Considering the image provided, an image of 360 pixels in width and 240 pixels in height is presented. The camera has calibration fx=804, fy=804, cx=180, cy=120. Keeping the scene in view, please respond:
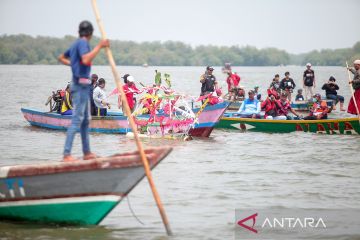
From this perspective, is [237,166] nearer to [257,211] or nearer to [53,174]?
[257,211]

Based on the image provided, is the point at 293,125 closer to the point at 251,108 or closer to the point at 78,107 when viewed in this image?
the point at 251,108

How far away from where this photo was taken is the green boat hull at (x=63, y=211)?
10977 millimetres

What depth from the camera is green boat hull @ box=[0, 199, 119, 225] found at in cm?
1098

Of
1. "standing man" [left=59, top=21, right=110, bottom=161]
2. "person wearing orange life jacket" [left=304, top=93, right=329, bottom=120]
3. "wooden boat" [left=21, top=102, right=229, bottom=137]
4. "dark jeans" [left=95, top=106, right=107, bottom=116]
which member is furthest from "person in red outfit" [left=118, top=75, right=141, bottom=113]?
"standing man" [left=59, top=21, right=110, bottom=161]

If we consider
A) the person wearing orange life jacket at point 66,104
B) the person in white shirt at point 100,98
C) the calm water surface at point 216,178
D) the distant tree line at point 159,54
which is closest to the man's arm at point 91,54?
the calm water surface at point 216,178

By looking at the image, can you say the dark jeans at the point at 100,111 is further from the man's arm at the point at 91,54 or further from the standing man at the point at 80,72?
the man's arm at the point at 91,54

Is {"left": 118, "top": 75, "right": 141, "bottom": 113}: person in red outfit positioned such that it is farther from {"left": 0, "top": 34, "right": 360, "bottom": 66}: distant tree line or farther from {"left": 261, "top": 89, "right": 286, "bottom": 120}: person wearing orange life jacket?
{"left": 0, "top": 34, "right": 360, "bottom": 66}: distant tree line

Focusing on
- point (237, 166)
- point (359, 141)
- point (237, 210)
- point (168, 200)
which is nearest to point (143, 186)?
point (168, 200)

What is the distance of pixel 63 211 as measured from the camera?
36.6 feet

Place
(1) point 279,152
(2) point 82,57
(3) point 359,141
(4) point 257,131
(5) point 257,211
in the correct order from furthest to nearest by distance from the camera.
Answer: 1. (4) point 257,131
2. (3) point 359,141
3. (1) point 279,152
4. (5) point 257,211
5. (2) point 82,57

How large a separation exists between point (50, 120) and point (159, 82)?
4.31 metres

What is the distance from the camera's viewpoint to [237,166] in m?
17.8

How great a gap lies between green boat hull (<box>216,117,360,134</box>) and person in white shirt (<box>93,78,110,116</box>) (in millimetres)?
3757

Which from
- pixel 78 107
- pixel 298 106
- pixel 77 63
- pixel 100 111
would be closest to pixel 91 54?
pixel 77 63
